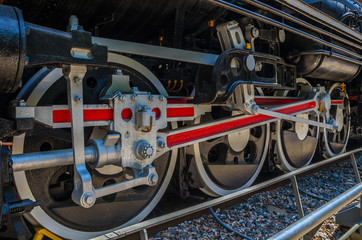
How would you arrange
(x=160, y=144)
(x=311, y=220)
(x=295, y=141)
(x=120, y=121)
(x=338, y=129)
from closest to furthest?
(x=311, y=220)
(x=120, y=121)
(x=160, y=144)
(x=295, y=141)
(x=338, y=129)

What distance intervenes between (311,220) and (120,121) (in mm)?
1044

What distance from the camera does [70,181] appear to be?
1888 millimetres

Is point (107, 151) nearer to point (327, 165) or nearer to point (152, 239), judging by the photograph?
point (152, 239)

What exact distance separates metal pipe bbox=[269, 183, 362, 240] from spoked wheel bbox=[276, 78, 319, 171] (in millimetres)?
1907

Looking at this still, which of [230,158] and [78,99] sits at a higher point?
[78,99]

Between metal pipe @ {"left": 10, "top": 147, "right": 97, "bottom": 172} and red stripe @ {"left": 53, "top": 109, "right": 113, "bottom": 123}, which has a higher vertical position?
red stripe @ {"left": 53, "top": 109, "right": 113, "bottom": 123}

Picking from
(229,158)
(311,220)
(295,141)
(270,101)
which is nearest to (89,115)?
(311,220)

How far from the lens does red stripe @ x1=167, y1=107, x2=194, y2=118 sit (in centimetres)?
196

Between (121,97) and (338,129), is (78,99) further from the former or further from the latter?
(338,129)

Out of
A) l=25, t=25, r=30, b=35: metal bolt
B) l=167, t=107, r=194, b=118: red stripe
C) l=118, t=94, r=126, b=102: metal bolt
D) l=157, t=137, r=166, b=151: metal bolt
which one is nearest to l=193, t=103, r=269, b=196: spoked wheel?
l=167, t=107, r=194, b=118: red stripe

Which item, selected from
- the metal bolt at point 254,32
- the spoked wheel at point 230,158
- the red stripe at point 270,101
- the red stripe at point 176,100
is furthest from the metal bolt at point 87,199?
the red stripe at point 270,101

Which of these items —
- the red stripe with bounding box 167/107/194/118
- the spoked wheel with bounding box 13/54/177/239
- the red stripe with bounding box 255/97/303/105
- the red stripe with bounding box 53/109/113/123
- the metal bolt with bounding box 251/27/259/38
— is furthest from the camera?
the red stripe with bounding box 255/97/303/105

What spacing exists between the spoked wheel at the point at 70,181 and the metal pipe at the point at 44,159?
0.25 m

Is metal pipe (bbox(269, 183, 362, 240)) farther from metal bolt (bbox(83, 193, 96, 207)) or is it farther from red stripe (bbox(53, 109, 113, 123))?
red stripe (bbox(53, 109, 113, 123))
